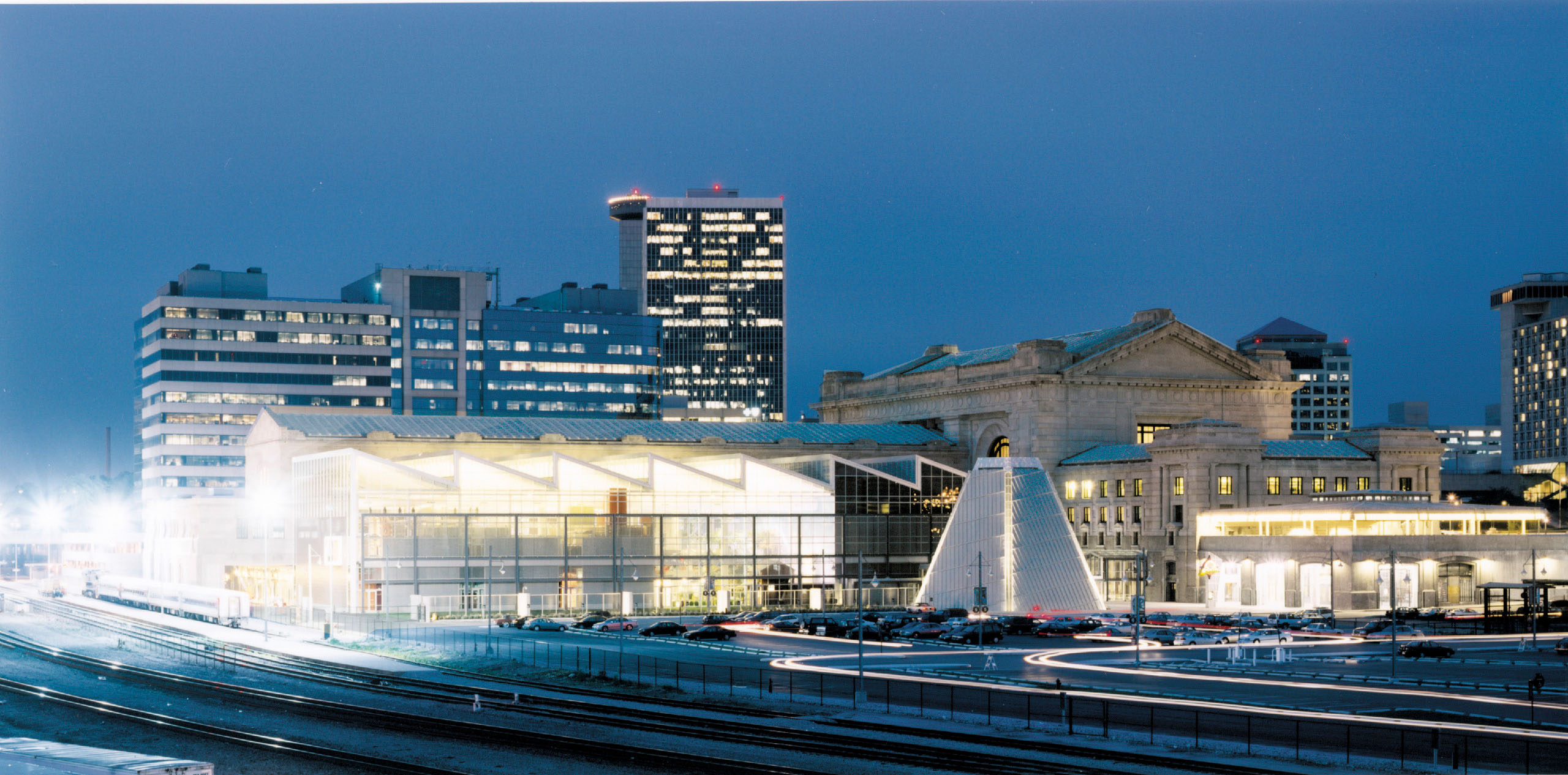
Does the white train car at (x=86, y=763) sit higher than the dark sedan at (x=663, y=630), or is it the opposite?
the white train car at (x=86, y=763)

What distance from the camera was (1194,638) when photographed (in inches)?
3905

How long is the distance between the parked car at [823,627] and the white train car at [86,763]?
78.4 meters

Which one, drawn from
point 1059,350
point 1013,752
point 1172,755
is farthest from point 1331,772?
point 1059,350

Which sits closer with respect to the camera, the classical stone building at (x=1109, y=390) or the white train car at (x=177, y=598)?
the white train car at (x=177, y=598)

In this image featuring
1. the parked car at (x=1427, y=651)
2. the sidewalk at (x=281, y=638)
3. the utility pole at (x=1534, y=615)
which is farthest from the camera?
the utility pole at (x=1534, y=615)

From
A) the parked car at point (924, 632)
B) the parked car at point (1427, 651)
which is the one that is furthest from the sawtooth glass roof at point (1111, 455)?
the parked car at point (1427, 651)

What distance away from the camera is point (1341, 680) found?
243 ft

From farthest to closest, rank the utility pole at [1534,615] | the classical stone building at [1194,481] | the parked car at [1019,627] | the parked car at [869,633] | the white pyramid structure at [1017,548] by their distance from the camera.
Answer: the classical stone building at [1194,481] < the white pyramid structure at [1017,548] < the parked car at [1019,627] < the parked car at [869,633] < the utility pole at [1534,615]

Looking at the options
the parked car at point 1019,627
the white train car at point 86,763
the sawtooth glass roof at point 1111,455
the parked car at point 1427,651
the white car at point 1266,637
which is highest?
the sawtooth glass roof at point 1111,455

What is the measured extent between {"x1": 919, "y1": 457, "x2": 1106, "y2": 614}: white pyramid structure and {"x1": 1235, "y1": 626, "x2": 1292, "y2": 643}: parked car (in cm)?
2137

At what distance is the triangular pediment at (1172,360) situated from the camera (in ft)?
502

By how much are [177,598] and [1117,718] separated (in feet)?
339

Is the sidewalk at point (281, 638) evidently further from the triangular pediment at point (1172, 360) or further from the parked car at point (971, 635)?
the triangular pediment at point (1172, 360)

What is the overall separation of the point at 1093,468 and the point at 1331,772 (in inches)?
4077
